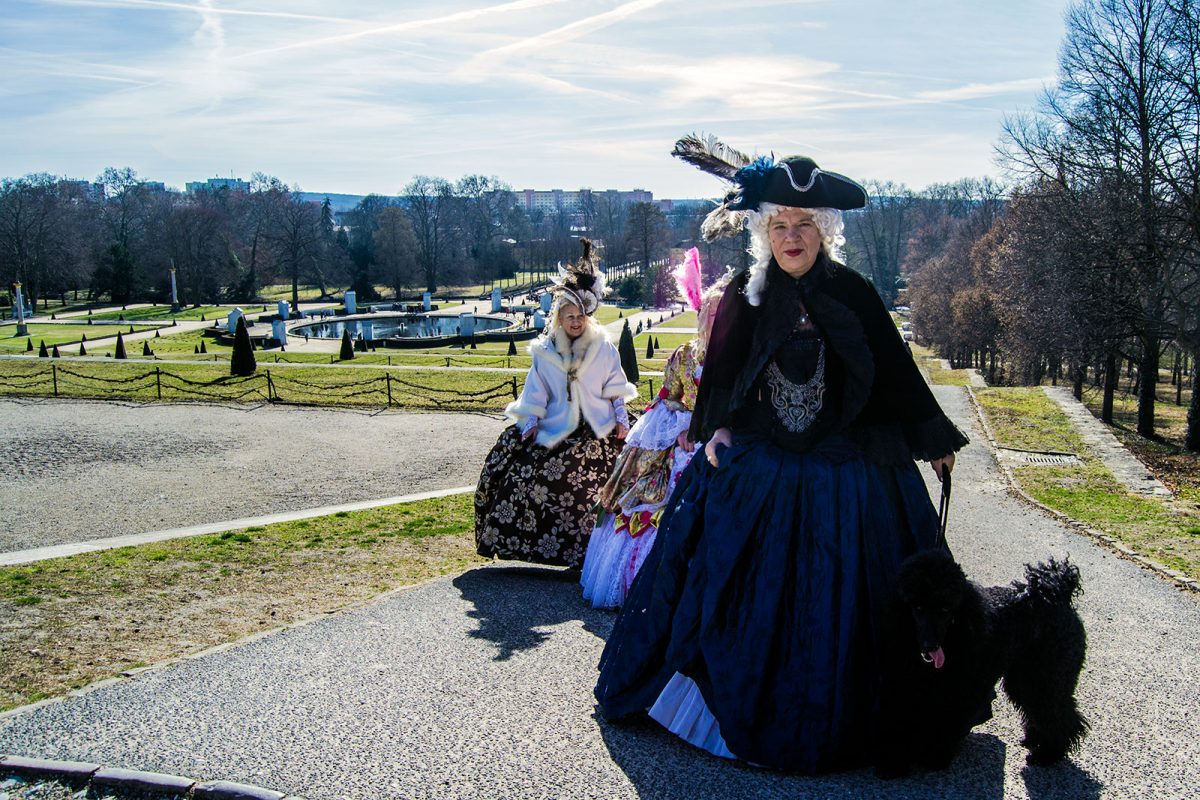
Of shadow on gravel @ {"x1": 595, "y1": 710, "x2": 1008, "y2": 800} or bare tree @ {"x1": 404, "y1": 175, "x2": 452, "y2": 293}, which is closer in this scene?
shadow on gravel @ {"x1": 595, "y1": 710, "x2": 1008, "y2": 800}

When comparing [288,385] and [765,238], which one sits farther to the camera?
[288,385]

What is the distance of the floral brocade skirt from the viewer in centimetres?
709

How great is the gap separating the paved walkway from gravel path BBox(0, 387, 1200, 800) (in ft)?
18.5

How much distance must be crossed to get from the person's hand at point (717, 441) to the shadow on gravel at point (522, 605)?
1758 mm

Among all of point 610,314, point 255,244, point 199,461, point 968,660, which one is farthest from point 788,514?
point 255,244

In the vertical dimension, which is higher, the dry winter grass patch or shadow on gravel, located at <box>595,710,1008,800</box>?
shadow on gravel, located at <box>595,710,1008,800</box>

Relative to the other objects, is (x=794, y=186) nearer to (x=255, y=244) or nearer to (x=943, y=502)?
(x=943, y=502)

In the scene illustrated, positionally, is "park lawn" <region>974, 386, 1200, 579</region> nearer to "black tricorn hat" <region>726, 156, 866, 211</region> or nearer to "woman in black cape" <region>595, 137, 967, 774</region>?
"woman in black cape" <region>595, 137, 967, 774</region>

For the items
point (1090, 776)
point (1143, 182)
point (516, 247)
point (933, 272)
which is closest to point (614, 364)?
point (1090, 776)

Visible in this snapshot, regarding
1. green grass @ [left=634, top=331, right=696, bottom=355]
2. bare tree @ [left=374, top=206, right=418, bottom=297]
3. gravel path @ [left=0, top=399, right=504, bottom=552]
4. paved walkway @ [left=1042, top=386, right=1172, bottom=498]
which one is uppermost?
bare tree @ [left=374, top=206, right=418, bottom=297]

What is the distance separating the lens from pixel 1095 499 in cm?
1035

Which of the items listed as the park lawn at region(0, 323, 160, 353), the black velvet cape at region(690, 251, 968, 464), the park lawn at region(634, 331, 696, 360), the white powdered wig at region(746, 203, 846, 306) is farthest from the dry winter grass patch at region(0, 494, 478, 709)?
the park lawn at region(0, 323, 160, 353)

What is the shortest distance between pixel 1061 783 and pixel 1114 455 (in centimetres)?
1116

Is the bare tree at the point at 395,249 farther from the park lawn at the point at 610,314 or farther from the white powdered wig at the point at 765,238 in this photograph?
the white powdered wig at the point at 765,238
